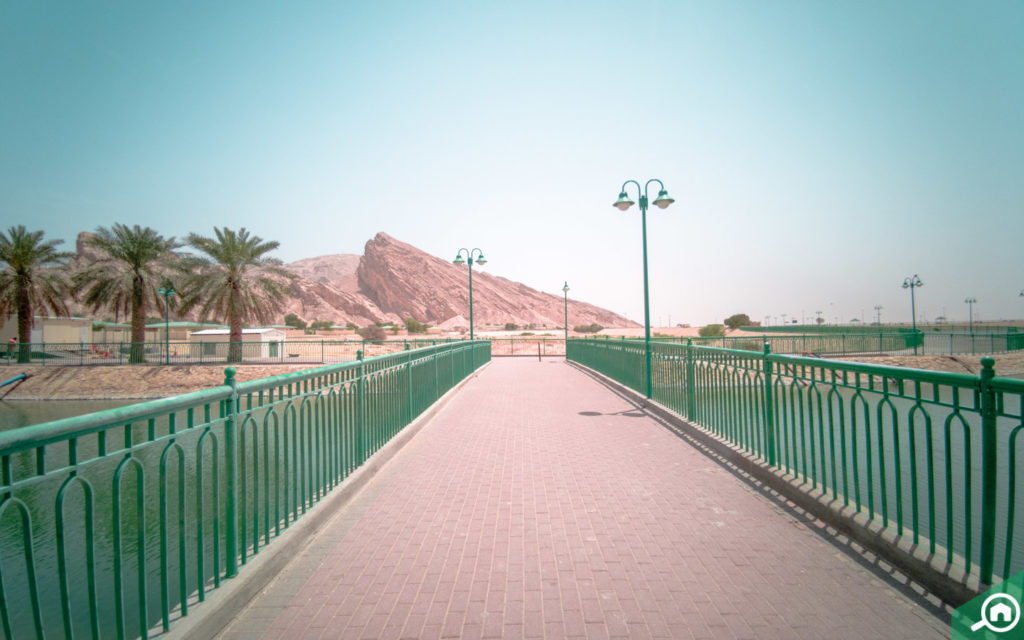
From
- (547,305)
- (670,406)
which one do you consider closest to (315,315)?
(547,305)

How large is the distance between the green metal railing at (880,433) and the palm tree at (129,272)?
29876 millimetres

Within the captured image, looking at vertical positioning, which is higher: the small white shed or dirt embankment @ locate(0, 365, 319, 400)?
the small white shed

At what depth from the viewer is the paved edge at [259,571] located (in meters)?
2.81

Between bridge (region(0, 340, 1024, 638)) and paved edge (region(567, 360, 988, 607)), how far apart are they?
0.02 metres

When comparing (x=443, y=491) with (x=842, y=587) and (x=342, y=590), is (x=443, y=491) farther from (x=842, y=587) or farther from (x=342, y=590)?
(x=842, y=587)

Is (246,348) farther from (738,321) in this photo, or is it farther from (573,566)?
(738,321)

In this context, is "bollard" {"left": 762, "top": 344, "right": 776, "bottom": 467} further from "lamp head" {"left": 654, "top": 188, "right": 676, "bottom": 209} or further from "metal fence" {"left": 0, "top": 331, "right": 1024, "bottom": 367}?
"metal fence" {"left": 0, "top": 331, "right": 1024, "bottom": 367}

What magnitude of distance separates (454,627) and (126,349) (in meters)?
34.7

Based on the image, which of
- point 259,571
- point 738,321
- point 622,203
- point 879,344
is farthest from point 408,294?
point 259,571

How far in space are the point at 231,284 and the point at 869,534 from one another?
3199 cm

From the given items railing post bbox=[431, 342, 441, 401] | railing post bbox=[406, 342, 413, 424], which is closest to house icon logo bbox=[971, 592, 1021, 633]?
railing post bbox=[406, 342, 413, 424]

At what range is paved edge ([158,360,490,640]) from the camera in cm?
281

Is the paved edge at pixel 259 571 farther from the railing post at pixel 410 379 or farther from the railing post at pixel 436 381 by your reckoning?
the railing post at pixel 436 381
